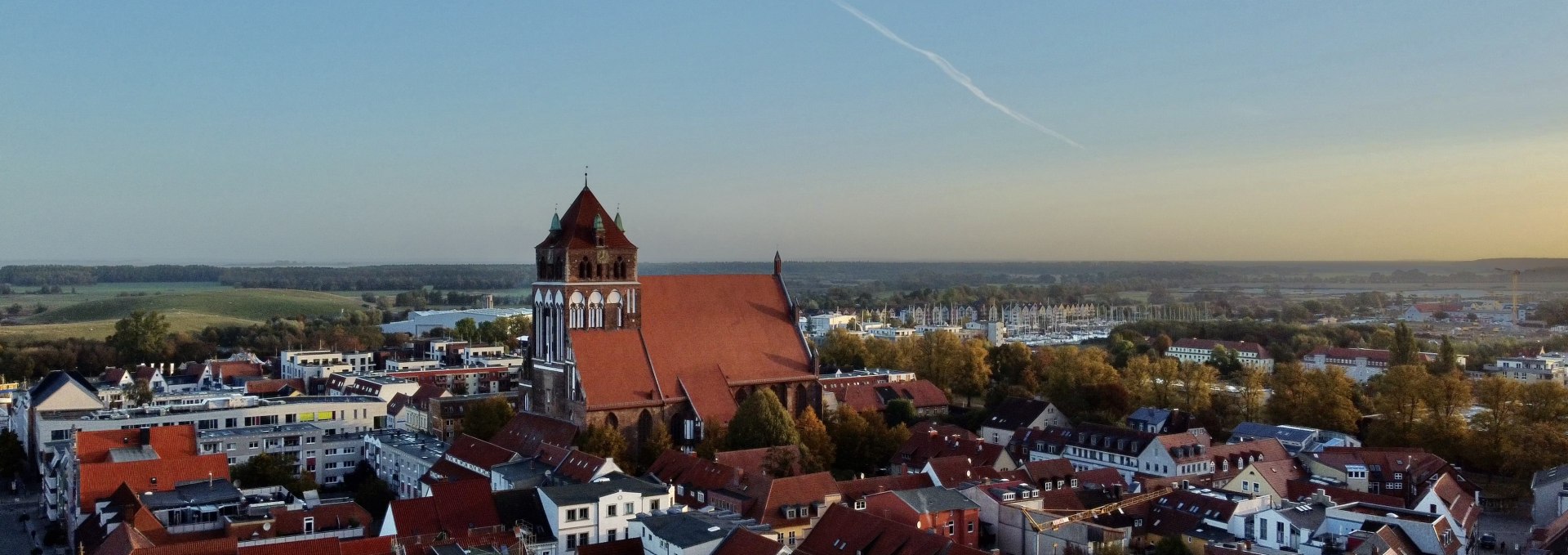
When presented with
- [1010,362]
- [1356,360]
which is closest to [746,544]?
[1010,362]

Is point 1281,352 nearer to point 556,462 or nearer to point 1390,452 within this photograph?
point 1390,452

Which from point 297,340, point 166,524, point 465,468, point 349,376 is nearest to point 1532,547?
point 465,468

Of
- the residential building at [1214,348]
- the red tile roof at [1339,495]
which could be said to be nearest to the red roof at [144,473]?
the red tile roof at [1339,495]

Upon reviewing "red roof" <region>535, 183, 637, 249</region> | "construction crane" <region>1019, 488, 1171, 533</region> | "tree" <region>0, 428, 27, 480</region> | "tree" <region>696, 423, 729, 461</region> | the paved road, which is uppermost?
"red roof" <region>535, 183, 637, 249</region>

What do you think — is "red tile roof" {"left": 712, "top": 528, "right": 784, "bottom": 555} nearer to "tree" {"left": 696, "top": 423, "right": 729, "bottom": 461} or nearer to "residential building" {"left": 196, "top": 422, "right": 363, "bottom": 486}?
"tree" {"left": 696, "top": 423, "right": 729, "bottom": 461}

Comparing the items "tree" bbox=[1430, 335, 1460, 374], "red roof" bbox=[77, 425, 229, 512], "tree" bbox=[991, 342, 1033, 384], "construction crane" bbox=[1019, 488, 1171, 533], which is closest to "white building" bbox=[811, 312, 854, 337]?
"tree" bbox=[991, 342, 1033, 384]

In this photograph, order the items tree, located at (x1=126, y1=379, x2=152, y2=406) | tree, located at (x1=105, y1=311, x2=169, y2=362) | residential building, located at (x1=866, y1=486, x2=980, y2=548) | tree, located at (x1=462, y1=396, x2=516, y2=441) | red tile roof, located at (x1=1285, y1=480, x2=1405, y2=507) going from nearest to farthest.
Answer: residential building, located at (x1=866, y1=486, x2=980, y2=548)
red tile roof, located at (x1=1285, y1=480, x2=1405, y2=507)
tree, located at (x1=462, y1=396, x2=516, y2=441)
tree, located at (x1=126, y1=379, x2=152, y2=406)
tree, located at (x1=105, y1=311, x2=169, y2=362)

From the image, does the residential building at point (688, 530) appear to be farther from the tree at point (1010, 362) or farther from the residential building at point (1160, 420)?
the tree at point (1010, 362)
